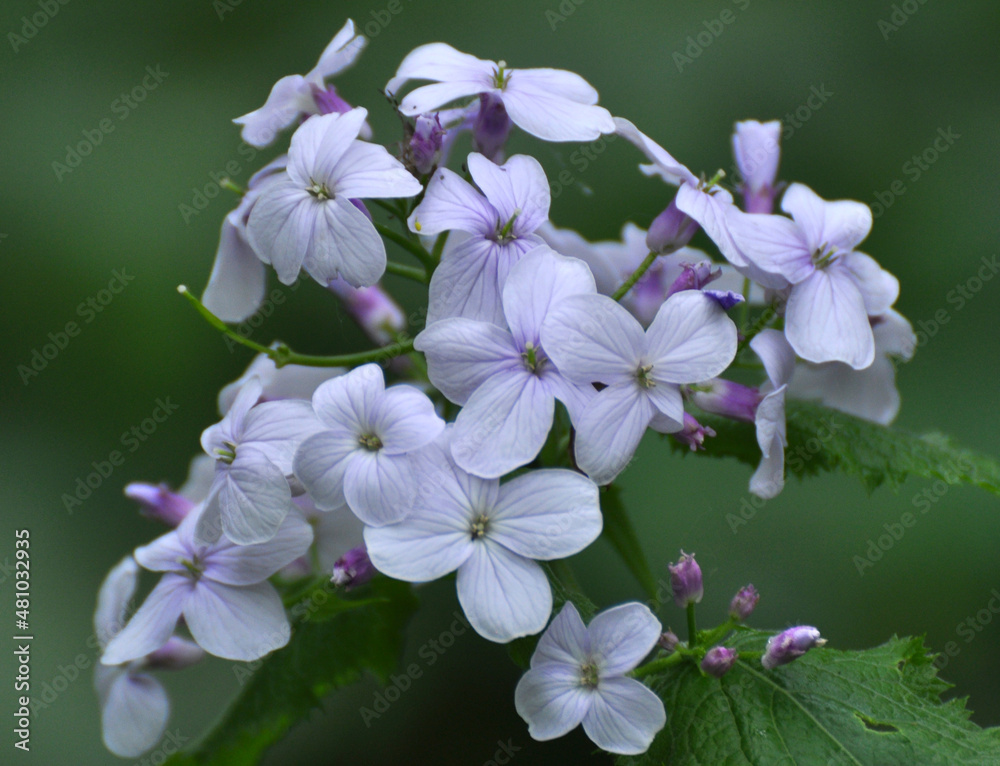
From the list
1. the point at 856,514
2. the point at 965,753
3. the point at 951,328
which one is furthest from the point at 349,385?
the point at 951,328

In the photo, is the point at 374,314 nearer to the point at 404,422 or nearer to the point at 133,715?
the point at 404,422

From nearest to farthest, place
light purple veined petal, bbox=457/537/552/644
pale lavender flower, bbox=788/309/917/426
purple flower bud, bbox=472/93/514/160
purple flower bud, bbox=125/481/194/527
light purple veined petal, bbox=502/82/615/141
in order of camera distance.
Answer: light purple veined petal, bbox=457/537/552/644, light purple veined petal, bbox=502/82/615/141, purple flower bud, bbox=472/93/514/160, purple flower bud, bbox=125/481/194/527, pale lavender flower, bbox=788/309/917/426

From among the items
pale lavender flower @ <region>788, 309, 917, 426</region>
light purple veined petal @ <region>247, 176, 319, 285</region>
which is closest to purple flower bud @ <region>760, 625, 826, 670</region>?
pale lavender flower @ <region>788, 309, 917, 426</region>

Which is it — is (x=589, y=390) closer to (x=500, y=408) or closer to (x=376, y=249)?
(x=500, y=408)

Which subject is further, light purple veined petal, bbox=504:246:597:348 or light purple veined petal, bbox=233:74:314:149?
light purple veined petal, bbox=233:74:314:149

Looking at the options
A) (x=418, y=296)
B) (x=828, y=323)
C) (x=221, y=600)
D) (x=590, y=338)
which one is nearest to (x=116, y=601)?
(x=221, y=600)

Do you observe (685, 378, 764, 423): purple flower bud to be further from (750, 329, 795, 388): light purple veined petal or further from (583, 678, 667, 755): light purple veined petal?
(583, 678, 667, 755): light purple veined petal
